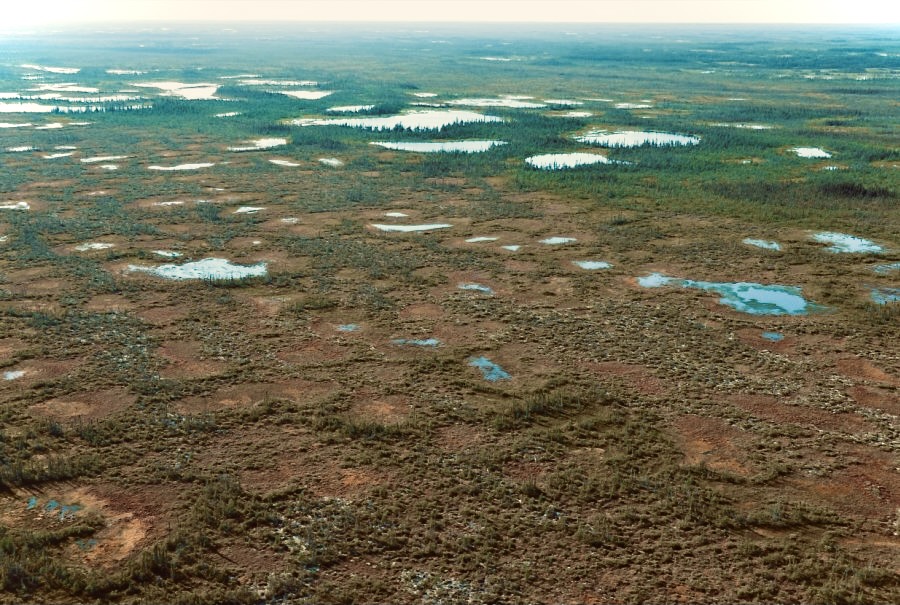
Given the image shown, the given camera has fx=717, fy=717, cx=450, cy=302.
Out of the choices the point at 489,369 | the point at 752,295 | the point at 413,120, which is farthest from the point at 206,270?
the point at 413,120

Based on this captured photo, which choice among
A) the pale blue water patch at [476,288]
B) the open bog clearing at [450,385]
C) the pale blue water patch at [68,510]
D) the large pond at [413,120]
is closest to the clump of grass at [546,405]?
the open bog clearing at [450,385]

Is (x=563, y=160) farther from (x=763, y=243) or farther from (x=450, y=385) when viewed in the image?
(x=450, y=385)

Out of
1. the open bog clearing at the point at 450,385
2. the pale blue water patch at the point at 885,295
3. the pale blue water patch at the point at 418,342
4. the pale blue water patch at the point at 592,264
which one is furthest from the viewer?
the pale blue water patch at the point at 592,264

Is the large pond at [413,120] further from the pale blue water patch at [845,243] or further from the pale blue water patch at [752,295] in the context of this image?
the pale blue water patch at [752,295]

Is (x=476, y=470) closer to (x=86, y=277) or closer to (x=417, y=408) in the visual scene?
(x=417, y=408)

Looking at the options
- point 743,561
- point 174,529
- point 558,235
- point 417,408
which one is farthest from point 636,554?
point 558,235
